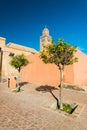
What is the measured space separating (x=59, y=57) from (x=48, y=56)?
0.78m

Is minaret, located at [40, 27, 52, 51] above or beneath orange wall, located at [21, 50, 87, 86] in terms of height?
above

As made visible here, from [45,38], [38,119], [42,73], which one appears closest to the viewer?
[38,119]

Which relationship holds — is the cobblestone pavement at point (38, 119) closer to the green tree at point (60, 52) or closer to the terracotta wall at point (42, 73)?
the green tree at point (60, 52)

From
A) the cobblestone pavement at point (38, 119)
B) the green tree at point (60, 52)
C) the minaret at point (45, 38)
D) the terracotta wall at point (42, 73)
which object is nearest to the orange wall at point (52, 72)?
the terracotta wall at point (42, 73)

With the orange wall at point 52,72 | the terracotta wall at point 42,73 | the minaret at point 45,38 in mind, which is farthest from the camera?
the minaret at point 45,38

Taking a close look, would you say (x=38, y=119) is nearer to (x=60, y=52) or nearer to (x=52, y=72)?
(x=60, y=52)

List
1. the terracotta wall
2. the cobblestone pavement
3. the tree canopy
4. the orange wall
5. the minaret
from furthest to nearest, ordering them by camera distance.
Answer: the minaret → the terracotta wall → the orange wall → the tree canopy → the cobblestone pavement

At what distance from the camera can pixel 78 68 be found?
15.5m

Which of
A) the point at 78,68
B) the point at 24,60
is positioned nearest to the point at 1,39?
the point at 24,60

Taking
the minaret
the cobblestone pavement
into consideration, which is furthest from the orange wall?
the minaret

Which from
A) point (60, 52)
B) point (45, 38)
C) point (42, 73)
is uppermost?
point (45, 38)

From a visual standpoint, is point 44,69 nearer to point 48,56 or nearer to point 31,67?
point 31,67

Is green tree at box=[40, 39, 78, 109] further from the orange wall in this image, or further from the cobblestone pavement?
the orange wall

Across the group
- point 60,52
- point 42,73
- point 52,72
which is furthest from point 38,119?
point 42,73
